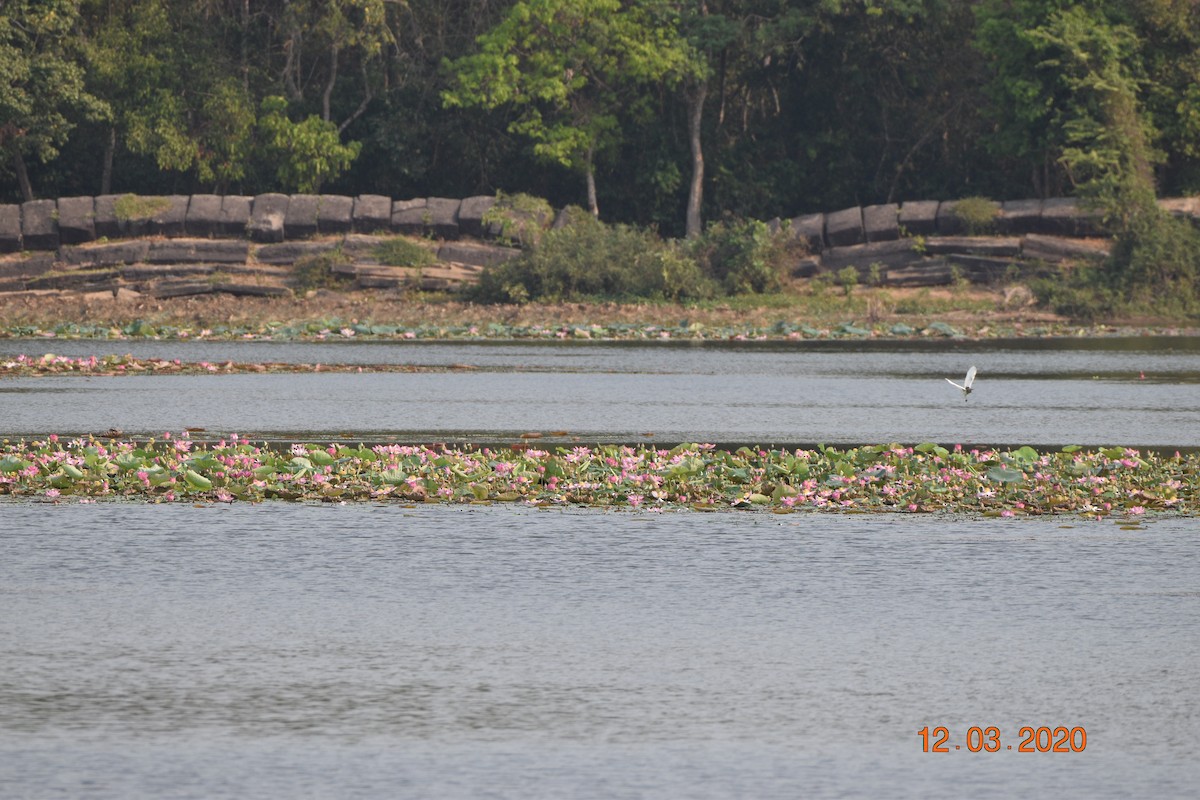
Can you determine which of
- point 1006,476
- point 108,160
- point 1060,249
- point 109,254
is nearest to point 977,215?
point 1060,249

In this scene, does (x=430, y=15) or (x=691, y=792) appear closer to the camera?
(x=691, y=792)

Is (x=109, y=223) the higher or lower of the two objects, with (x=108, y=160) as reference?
lower

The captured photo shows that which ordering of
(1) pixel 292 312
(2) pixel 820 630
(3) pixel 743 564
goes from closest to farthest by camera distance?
(2) pixel 820 630 < (3) pixel 743 564 < (1) pixel 292 312

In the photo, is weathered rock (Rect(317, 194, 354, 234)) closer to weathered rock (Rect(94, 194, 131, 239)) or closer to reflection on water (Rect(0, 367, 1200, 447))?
weathered rock (Rect(94, 194, 131, 239))

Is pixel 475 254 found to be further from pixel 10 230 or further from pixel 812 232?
pixel 10 230

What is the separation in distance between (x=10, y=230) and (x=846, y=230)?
20.1m

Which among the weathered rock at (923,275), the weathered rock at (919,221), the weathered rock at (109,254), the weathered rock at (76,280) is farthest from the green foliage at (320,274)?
the weathered rock at (919,221)

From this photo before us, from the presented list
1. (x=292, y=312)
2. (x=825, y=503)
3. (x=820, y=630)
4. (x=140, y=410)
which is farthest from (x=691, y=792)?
(x=292, y=312)

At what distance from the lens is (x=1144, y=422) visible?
60.9 ft

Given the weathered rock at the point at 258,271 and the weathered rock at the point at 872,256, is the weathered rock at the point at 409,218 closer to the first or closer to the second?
the weathered rock at the point at 258,271

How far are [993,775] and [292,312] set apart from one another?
3490cm

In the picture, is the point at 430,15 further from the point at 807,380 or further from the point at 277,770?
the point at 277,770

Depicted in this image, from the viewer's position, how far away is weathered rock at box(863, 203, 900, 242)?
43625mm

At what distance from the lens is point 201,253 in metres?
44.6
